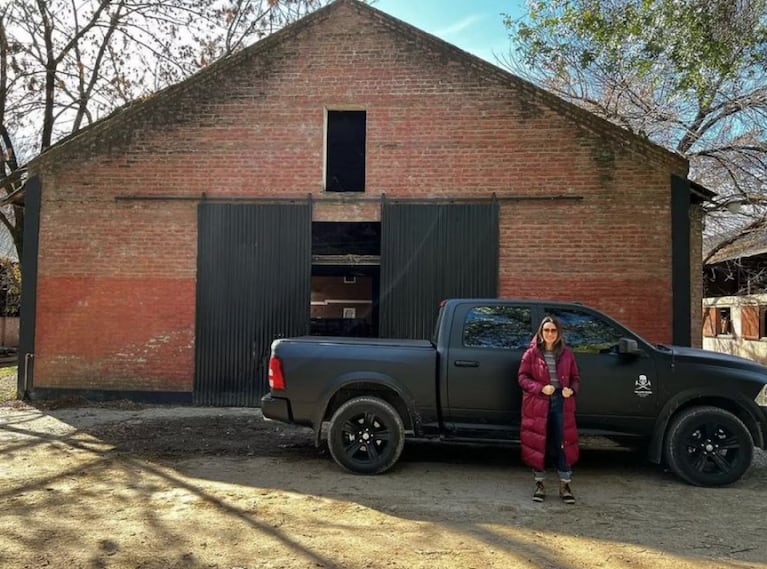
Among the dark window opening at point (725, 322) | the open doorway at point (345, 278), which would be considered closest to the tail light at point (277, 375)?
the open doorway at point (345, 278)

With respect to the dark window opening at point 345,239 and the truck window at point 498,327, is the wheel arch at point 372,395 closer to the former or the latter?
the truck window at point 498,327

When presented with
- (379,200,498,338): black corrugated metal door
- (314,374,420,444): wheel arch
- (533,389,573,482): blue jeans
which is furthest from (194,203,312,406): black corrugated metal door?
(533,389,573,482): blue jeans

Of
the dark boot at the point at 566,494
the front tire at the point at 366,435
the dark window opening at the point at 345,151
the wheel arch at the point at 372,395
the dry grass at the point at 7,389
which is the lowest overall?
the dry grass at the point at 7,389

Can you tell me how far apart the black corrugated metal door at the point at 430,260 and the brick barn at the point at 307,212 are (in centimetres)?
3

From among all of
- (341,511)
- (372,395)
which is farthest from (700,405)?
(341,511)

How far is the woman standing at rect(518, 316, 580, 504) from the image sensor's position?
18.0ft

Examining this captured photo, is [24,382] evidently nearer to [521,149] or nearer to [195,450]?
[195,450]

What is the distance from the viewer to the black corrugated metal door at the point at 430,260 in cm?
1049

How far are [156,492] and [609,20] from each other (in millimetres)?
10914

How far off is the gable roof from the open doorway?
3.32 metres

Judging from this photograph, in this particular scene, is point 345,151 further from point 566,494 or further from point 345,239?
point 566,494

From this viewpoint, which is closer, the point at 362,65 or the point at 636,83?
the point at 362,65

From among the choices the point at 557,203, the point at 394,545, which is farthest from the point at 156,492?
the point at 557,203

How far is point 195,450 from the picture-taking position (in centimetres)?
745
